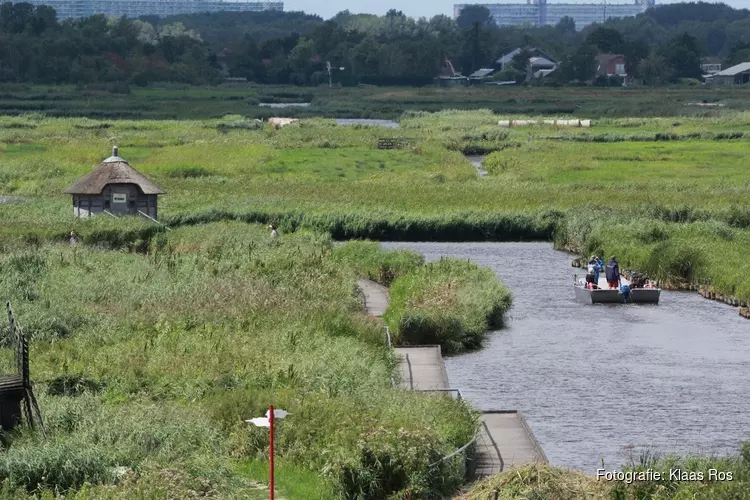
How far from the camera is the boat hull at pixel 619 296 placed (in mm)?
49719

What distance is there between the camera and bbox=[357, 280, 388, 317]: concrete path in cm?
4438

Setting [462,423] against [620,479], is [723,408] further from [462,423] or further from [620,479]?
[620,479]

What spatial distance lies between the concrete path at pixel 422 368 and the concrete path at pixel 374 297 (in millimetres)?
4110

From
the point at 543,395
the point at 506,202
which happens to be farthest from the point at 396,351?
the point at 506,202

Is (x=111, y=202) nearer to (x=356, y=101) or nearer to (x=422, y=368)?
(x=422, y=368)

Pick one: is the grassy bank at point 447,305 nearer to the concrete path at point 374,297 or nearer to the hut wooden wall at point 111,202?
the concrete path at point 374,297

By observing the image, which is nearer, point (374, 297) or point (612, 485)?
point (612, 485)

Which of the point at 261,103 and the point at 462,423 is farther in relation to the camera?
the point at 261,103

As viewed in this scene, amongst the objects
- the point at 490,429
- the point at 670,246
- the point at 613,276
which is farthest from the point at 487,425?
the point at 670,246

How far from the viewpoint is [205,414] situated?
2775 cm

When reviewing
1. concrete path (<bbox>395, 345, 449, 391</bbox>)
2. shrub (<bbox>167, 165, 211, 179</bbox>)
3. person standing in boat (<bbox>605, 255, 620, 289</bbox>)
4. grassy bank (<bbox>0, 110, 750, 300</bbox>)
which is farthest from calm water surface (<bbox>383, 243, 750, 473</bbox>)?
shrub (<bbox>167, 165, 211, 179</bbox>)

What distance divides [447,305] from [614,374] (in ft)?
21.9

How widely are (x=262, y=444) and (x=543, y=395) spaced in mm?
11820

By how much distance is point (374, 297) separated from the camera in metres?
47.3
